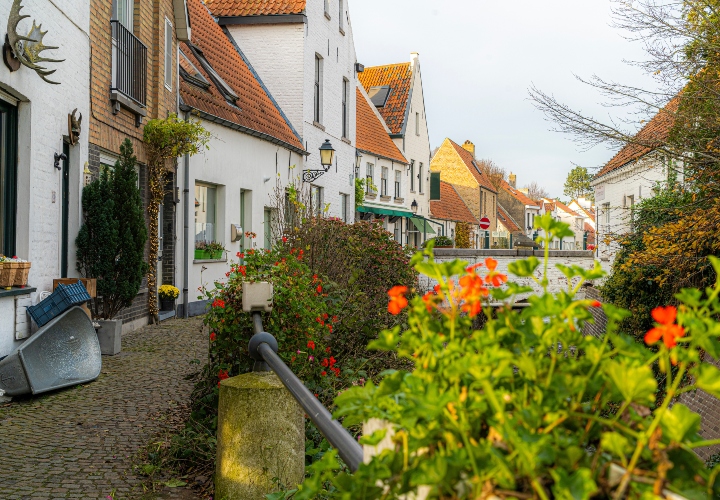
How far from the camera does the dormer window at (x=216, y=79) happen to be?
16.7 m

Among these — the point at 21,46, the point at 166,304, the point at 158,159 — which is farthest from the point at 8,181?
the point at 166,304

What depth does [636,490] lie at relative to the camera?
0.96 m

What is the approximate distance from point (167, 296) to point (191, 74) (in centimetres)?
519

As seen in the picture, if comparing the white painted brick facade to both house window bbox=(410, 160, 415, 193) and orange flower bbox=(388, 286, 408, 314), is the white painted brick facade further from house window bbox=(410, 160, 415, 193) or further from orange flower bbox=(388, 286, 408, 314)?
orange flower bbox=(388, 286, 408, 314)

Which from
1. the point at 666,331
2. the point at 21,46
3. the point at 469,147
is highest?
the point at 469,147

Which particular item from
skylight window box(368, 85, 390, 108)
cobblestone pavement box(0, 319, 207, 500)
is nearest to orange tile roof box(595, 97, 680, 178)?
cobblestone pavement box(0, 319, 207, 500)

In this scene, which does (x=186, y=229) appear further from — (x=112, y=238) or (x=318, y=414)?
(x=318, y=414)

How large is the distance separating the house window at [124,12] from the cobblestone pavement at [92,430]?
18.1 feet

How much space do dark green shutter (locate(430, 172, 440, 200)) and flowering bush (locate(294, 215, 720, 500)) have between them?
130ft

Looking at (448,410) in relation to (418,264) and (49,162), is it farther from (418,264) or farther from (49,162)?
(49,162)

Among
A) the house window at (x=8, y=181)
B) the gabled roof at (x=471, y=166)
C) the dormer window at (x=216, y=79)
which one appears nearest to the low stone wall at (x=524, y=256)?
the dormer window at (x=216, y=79)

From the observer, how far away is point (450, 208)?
152 ft

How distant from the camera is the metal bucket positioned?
6.29 m

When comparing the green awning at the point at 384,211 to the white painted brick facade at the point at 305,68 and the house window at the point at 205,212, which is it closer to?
the white painted brick facade at the point at 305,68
